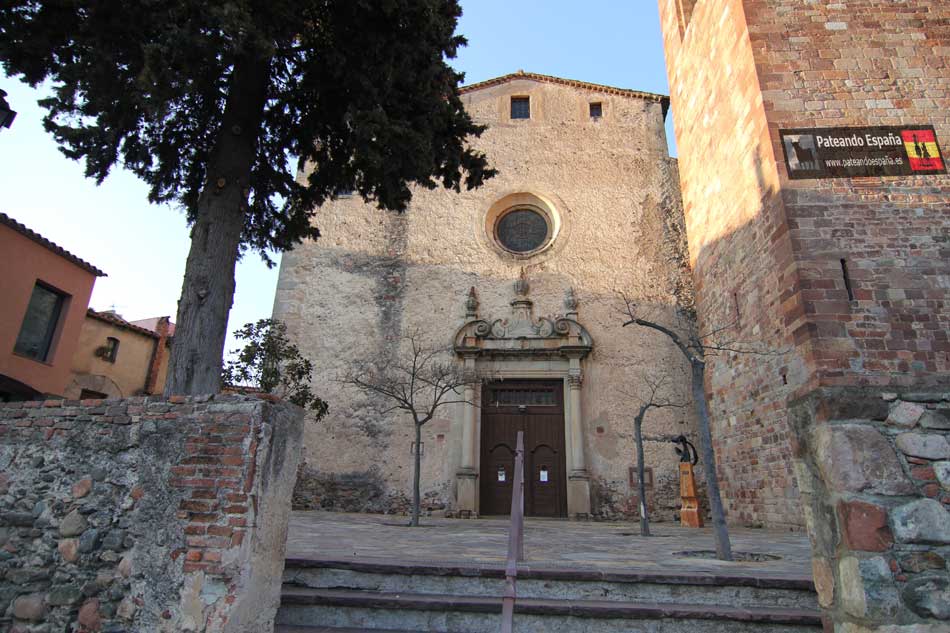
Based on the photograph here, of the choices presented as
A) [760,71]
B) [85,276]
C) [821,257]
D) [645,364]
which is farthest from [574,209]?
[85,276]

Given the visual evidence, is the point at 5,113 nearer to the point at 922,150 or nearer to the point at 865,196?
the point at 865,196

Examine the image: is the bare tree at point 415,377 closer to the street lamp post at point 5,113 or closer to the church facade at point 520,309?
the church facade at point 520,309

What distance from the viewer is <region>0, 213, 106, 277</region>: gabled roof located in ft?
35.9

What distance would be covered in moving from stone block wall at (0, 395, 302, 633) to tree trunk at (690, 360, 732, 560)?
389cm

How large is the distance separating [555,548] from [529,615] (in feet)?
7.55

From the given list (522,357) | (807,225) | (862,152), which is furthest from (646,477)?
(862,152)

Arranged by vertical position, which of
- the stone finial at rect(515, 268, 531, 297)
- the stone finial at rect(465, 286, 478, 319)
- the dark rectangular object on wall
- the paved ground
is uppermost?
the stone finial at rect(515, 268, 531, 297)

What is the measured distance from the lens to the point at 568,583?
3.88 metres

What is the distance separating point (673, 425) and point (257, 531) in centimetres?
1014

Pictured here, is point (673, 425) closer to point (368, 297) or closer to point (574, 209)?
point (574, 209)

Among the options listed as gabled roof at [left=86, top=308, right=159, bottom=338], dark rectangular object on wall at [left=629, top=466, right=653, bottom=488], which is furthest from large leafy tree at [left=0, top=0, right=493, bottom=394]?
gabled roof at [left=86, top=308, right=159, bottom=338]

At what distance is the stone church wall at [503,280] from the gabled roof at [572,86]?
100mm

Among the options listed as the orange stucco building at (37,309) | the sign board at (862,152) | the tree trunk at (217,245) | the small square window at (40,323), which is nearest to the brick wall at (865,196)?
the sign board at (862,152)

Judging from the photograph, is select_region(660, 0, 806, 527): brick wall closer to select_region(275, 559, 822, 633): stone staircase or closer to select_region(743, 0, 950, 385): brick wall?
select_region(743, 0, 950, 385): brick wall
